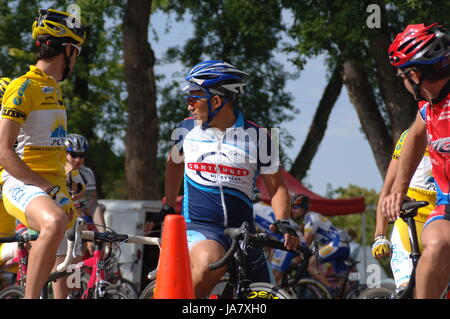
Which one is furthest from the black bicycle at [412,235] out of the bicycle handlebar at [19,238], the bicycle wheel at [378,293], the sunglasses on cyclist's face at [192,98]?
the bicycle handlebar at [19,238]

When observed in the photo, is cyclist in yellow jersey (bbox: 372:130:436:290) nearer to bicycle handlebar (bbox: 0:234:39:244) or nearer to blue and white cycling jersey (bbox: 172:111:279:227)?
blue and white cycling jersey (bbox: 172:111:279:227)

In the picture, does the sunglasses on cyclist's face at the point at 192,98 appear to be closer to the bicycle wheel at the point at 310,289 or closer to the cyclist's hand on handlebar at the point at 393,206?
the cyclist's hand on handlebar at the point at 393,206

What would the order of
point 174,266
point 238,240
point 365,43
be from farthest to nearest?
1. point 365,43
2. point 238,240
3. point 174,266

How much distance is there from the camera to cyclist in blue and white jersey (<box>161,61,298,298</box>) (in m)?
5.57

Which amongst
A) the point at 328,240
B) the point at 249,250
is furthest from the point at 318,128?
the point at 249,250

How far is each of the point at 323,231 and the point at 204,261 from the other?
844 cm

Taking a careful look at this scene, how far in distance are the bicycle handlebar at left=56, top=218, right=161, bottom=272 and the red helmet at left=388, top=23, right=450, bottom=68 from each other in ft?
7.26

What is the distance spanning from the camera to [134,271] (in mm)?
14523

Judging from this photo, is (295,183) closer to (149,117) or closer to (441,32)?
(149,117)

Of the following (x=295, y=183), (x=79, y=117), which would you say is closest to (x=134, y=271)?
(x=295, y=183)

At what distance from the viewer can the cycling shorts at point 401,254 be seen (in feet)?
20.2

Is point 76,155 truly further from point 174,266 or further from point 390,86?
point 390,86

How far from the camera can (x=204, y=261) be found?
512 cm

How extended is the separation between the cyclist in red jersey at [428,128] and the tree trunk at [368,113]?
12.2 metres
